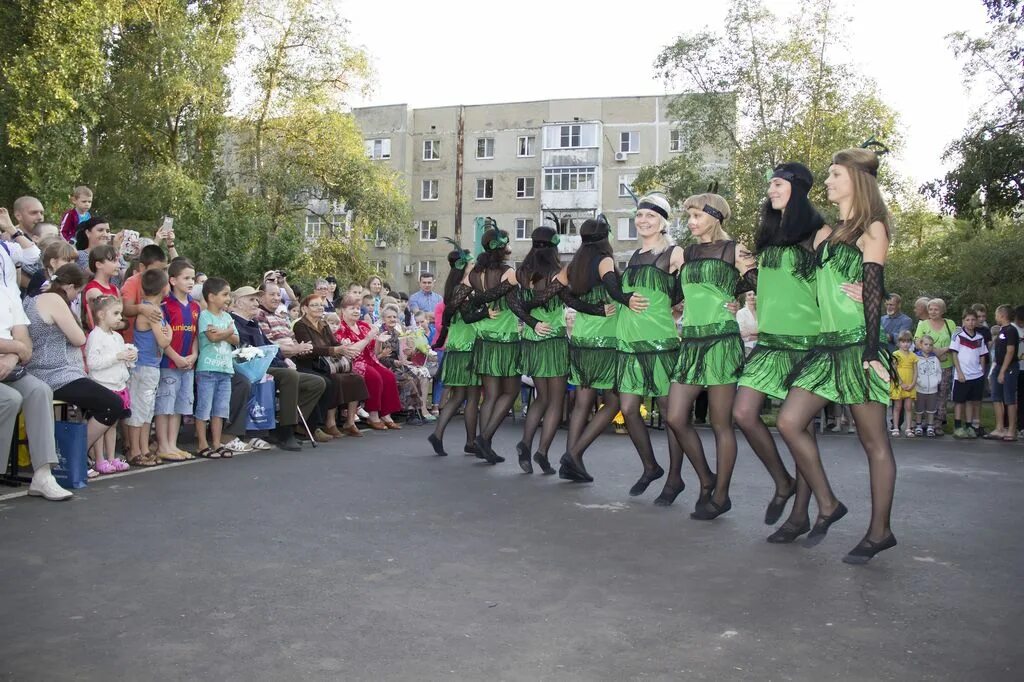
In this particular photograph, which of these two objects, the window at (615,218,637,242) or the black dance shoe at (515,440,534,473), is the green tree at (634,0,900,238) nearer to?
the window at (615,218,637,242)

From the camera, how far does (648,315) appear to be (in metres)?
7.77

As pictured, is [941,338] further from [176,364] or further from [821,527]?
[176,364]

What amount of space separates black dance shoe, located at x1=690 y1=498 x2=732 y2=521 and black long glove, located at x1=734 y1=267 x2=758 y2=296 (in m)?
1.52

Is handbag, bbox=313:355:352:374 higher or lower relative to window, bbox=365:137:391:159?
lower

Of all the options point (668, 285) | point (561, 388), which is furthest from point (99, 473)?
point (668, 285)

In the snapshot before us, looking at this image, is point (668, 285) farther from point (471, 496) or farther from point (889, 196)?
point (889, 196)

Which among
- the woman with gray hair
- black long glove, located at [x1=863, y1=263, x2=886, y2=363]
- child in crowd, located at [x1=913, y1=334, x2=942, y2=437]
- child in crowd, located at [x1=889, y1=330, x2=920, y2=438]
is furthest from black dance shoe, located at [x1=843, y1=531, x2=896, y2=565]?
the woman with gray hair

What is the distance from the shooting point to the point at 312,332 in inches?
495

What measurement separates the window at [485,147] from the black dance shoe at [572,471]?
188ft

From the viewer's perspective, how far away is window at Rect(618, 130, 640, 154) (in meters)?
62.4

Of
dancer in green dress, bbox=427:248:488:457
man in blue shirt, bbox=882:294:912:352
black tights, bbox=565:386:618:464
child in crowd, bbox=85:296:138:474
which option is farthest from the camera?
man in blue shirt, bbox=882:294:912:352

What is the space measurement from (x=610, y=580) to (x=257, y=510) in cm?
300

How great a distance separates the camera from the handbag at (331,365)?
12617 millimetres

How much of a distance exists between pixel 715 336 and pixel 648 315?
85 cm
